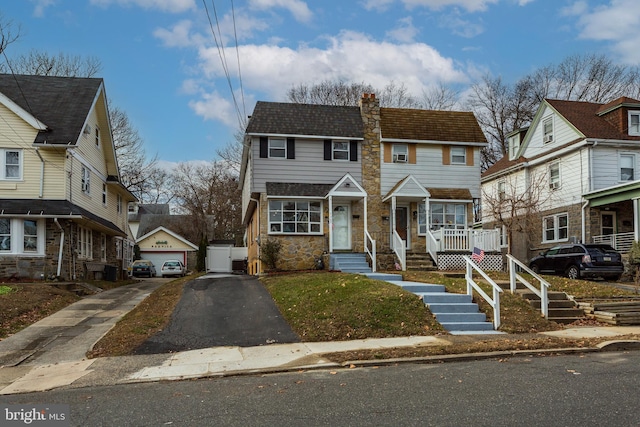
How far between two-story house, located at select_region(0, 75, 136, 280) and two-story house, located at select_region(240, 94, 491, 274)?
719 cm

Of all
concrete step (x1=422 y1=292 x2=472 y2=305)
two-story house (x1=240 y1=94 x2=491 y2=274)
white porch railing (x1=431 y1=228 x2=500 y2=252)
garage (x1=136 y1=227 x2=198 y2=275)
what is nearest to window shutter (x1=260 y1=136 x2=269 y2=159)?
two-story house (x1=240 y1=94 x2=491 y2=274)

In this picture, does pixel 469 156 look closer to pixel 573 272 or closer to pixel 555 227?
pixel 573 272

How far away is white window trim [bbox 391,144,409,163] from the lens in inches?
912

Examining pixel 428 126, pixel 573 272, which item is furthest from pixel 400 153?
pixel 573 272

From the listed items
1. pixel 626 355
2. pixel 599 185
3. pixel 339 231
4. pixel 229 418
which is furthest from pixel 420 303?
pixel 599 185

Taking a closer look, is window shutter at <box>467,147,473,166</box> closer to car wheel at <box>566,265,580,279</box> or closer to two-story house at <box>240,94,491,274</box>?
two-story house at <box>240,94,491,274</box>

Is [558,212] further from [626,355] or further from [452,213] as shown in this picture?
[626,355]

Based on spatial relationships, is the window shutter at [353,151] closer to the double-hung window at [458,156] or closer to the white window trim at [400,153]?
the white window trim at [400,153]

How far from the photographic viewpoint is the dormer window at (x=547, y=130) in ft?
94.8

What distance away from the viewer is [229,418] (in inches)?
223

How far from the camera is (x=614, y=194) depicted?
23.7 metres

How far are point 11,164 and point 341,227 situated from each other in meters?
13.4

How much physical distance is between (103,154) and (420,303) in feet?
68.2

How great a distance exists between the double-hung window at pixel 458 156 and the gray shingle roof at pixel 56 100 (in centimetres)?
1590
